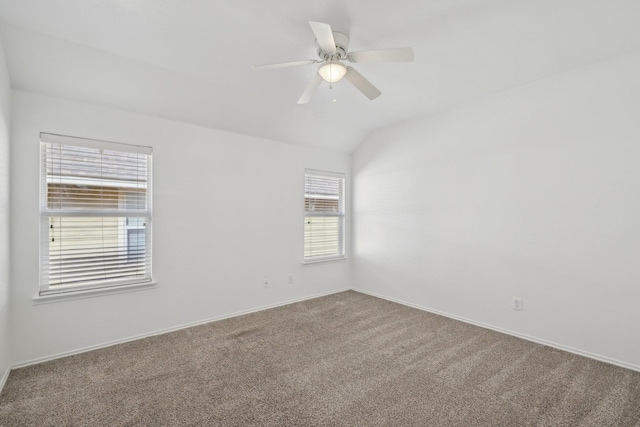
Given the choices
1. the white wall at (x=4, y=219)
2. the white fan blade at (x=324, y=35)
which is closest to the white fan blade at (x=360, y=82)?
the white fan blade at (x=324, y=35)

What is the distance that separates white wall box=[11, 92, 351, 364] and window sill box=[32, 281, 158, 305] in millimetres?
42

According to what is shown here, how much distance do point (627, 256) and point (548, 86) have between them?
1.68m

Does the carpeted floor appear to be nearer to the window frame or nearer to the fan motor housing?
the window frame

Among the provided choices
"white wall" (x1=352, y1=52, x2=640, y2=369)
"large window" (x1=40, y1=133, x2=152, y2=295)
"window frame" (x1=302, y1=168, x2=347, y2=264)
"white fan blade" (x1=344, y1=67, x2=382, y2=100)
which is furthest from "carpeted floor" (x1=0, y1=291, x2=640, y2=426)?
"white fan blade" (x1=344, y1=67, x2=382, y2=100)

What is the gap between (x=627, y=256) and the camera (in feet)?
8.31

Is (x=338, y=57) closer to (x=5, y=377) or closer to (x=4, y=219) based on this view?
(x=4, y=219)

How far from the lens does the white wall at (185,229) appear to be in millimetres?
2549

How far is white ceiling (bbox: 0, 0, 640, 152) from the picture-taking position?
1.99 meters

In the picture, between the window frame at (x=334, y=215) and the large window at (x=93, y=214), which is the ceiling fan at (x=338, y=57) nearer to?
the large window at (x=93, y=214)

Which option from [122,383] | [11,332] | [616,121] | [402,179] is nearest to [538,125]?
[616,121]

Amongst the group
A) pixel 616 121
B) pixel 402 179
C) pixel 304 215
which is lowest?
pixel 304 215

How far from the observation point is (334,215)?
16.1 feet

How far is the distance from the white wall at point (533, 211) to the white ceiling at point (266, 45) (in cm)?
36

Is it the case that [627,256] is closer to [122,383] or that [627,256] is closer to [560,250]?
[560,250]
